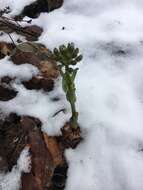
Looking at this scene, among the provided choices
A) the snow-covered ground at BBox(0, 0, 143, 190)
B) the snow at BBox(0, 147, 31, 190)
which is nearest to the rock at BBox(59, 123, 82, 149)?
the snow-covered ground at BBox(0, 0, 143, 190)

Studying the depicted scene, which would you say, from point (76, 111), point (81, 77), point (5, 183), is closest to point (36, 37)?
point (81, 77)

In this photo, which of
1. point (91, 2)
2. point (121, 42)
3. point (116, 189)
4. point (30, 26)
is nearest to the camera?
point (116, 189)

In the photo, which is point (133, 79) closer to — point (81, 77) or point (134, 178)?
point (81, 77)

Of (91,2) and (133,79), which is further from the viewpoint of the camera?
(91,2)

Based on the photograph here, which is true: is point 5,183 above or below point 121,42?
below

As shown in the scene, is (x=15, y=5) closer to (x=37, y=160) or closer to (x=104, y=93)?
(x=104, y=93)

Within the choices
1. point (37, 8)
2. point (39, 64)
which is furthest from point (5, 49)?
point (37, 8)

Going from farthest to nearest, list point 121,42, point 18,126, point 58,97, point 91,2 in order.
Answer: point 91,2, point 121,42, point 58,97, point 18,126
